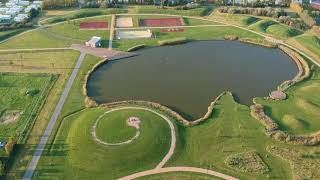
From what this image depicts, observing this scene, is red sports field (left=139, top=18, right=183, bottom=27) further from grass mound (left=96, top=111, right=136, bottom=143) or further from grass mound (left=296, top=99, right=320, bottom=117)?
grass mound (left=296, top=99, right=320, bottom=117)

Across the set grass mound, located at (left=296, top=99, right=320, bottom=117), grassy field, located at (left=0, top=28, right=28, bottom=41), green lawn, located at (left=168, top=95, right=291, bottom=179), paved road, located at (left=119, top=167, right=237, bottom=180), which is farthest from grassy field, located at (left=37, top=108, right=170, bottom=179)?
grassy field, located at (left=0, top=28, right=28, bottom=41)

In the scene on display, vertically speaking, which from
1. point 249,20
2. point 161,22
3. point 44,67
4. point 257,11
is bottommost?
point 44,67

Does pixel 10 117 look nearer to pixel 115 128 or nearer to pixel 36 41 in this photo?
pixel 115 128

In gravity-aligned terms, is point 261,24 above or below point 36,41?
above

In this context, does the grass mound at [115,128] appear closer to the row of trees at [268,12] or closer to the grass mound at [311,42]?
the grass mound at [311,42]

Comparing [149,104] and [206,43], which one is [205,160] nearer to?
[149,104]

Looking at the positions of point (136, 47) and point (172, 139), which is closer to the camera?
point (172, 139)

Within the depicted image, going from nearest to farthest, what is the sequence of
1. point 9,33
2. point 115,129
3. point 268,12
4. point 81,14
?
1. point 115,129
2. point 9,33
3. point 268,12
4. point 81,14

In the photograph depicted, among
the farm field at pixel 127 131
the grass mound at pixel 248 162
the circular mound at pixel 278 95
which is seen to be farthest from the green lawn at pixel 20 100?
the circular mound at pixel 278 95

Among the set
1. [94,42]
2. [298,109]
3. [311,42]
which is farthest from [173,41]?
[298,109]
